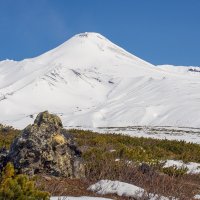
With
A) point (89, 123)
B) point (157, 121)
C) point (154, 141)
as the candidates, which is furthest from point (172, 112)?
point (154, 141)

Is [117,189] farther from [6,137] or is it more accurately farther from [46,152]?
[6,137]

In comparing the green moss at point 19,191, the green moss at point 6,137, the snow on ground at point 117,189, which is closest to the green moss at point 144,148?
the green moss at point 6,137

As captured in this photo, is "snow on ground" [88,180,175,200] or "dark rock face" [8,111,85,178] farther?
"dark rock face" [8,111,85,178]

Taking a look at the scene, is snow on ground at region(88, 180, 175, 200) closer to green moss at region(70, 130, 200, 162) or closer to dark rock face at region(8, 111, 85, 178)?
dark rock face at region(8, 111, 85, 178)

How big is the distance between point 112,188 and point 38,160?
1661 millimetres

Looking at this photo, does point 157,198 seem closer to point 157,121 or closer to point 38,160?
point 38,160

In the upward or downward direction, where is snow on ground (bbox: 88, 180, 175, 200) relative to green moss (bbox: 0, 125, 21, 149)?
downward

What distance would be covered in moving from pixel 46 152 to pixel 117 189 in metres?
1.71

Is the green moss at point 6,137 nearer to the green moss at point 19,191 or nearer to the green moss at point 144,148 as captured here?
the green moss at point 144,148

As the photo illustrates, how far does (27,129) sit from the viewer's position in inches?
390

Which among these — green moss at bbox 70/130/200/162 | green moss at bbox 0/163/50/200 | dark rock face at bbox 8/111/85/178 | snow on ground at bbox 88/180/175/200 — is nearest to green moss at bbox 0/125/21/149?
dark rock face at bbox 8/111/85/178

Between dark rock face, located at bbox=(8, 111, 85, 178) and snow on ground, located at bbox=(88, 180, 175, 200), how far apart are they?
0.87m

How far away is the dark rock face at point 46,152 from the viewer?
9367mm

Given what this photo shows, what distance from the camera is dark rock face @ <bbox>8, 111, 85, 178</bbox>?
9367mm
